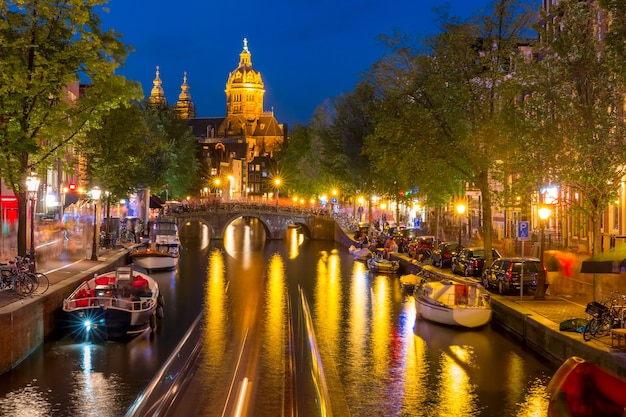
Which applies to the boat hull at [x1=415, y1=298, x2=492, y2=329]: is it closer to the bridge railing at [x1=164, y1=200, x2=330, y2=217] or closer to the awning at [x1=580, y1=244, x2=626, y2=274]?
the awning at [x1=580, y1=244, x2=626, y2=274]

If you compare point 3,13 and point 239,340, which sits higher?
point 3,13

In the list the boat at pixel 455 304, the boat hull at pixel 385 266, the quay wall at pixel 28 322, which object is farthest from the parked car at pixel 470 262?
the quay wall at pixel 28 322

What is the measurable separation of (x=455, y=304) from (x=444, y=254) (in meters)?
17.3

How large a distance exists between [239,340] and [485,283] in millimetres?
12745

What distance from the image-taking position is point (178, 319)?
109ft

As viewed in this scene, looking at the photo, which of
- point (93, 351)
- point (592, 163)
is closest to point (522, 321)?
point (592, 163)

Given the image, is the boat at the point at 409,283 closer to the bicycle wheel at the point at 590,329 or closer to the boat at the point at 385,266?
the boat at the point at 385,266

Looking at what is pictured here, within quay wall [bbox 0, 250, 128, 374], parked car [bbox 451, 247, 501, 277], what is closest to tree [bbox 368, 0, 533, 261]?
parked car [bbox 451, 247, 501, 277]

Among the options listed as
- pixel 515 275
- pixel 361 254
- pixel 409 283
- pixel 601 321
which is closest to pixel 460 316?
pixel 515 275

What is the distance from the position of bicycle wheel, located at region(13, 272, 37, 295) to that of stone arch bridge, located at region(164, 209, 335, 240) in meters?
63.5

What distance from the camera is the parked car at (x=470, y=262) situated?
4078cm

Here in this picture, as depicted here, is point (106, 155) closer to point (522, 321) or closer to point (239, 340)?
point (239, 340)

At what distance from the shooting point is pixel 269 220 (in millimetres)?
98625

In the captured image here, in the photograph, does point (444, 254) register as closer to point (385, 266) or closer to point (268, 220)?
point (385, 266)
